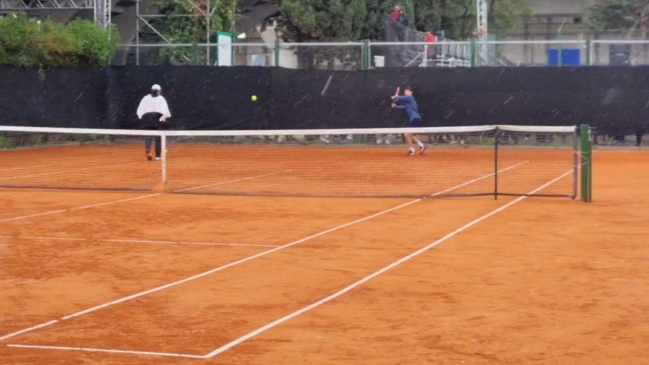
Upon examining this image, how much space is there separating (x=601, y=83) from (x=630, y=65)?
111 centimetres

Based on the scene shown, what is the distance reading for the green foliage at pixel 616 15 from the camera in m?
47.5

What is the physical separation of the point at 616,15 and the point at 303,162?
27980 millimetres

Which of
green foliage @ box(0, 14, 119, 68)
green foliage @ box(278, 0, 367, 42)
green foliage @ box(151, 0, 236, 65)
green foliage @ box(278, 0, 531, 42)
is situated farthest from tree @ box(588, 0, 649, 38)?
green foliage @ box(0, 14, 119, 68)

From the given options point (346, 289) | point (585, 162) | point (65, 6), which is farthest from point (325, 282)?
point (65, 6)

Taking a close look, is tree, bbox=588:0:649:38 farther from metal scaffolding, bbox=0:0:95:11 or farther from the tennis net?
metal scaffolding, bbox=0:0:95:11

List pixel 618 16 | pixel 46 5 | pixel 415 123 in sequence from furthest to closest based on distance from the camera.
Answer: pixel 618 16
pixel 46 5
pixel 415 123

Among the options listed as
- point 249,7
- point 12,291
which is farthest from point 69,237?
A: point 249,7

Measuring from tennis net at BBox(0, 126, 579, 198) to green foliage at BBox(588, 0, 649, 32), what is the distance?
20.6 m

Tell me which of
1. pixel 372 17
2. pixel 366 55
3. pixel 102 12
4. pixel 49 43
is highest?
pixel 372 17

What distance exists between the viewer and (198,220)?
14492mm

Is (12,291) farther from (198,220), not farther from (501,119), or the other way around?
(501,119)

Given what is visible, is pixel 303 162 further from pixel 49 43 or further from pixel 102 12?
pixel 102 12

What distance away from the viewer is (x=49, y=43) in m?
29.2

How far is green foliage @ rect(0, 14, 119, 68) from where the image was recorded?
94.2 feet
